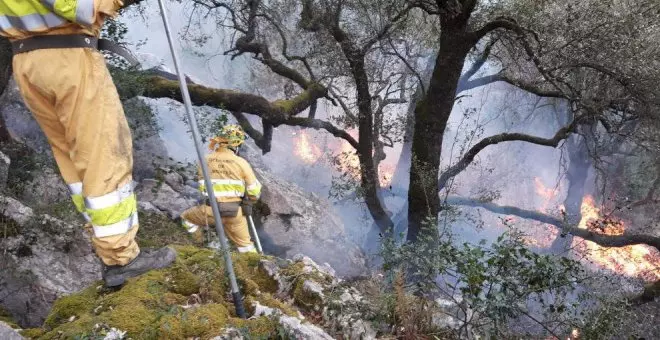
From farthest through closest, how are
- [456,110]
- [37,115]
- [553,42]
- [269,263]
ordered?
[456,110]
[553,42]
[269,263]
[37,115]

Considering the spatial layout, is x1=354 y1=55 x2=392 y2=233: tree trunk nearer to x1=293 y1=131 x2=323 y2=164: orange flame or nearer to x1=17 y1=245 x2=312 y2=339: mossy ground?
x1=17 y1=245 x2=312 y2=339: mossy ground

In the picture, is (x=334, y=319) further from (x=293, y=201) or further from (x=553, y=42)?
(x=293, y=201)

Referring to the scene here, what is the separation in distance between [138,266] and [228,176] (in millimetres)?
3477

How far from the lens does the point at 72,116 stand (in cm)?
284

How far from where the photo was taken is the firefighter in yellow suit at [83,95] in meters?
2.72

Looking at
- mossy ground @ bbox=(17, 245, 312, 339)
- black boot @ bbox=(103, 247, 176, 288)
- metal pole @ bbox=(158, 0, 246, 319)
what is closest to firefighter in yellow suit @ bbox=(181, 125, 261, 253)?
mossy ground @ bbox=(17, 245, 312, 339)

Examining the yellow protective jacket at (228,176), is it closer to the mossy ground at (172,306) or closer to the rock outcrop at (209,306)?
the rock outcrop at (209,306)

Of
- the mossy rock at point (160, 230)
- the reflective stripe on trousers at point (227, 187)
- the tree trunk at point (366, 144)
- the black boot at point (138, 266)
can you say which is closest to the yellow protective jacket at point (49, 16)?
the black boot at point (138, 266)

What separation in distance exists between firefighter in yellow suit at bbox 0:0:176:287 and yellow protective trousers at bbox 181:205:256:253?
3.57m

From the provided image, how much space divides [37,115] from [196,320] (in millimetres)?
1669

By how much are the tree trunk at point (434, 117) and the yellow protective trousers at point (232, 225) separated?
269 centimetres

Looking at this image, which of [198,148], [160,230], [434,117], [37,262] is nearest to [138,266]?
[198,148]

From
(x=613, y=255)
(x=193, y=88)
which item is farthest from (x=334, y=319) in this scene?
(x=613, y=255)

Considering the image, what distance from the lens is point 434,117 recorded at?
8.08 metres
